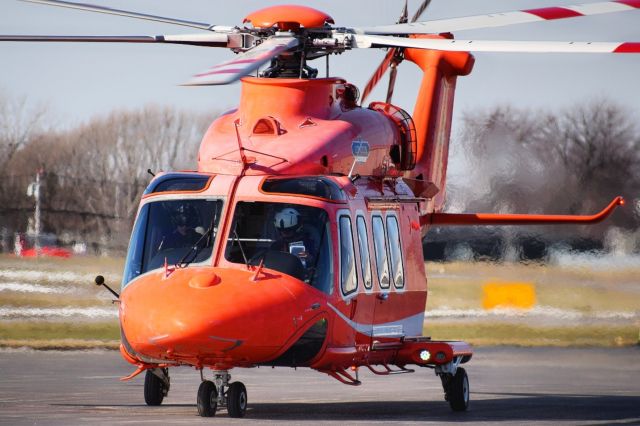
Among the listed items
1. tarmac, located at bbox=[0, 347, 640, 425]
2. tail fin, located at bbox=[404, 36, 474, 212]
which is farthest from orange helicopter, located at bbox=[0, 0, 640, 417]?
tail fin, located at bbox=[404, 36, 474, 212]

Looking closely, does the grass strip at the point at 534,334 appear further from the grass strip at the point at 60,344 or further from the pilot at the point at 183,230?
the pilot at the point at 183,230

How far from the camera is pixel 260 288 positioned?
1577 cm

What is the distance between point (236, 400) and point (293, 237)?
1748 millimetres

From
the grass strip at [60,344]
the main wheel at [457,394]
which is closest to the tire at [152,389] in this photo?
the main wheel at [457,394]

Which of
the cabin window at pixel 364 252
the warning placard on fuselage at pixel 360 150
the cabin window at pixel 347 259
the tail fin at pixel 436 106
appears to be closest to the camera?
the cabin window at pixel 347 259

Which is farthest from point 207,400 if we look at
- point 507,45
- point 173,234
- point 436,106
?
point 436,106

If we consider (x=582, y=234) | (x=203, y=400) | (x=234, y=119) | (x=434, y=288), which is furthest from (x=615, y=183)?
(x=203, y=400)

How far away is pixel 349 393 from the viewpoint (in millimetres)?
20484

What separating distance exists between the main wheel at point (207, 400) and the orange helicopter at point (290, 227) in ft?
0.05

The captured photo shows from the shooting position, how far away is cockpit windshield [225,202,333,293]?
16.3m

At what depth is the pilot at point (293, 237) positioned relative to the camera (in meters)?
16.4

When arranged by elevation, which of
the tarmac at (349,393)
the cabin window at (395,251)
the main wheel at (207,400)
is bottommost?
the tarmac at (349,393)

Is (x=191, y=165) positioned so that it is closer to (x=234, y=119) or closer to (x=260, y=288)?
(x=234, y=119)

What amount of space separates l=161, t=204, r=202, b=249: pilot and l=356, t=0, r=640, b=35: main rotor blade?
3.28 meters
